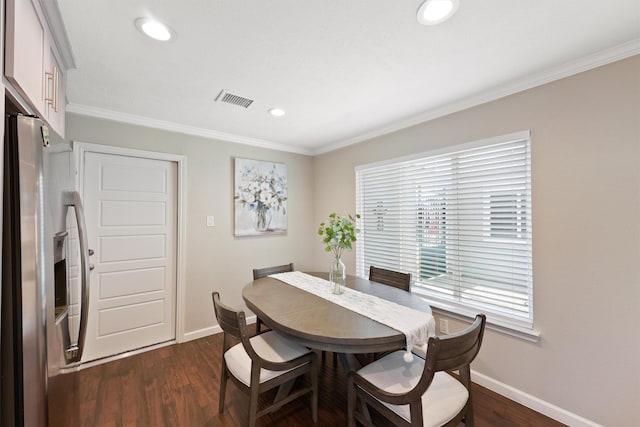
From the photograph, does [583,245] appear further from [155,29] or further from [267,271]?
[155,29]

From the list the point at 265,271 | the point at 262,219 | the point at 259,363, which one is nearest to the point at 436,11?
the point at 259,363

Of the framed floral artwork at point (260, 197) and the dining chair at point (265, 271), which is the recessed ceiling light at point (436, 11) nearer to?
the dining chair at point (265, 271)

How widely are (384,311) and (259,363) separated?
806 millimetres

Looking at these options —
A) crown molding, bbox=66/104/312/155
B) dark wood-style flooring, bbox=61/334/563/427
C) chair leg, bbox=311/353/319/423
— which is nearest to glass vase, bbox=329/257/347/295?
chair leg, bbox=311/353/319/423

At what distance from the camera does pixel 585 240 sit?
1.70m

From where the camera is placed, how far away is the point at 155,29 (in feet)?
4.64

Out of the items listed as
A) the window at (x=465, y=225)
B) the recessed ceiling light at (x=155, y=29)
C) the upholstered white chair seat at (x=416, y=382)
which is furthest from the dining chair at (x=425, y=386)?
the recessed ceiling light at (x=155, y=29)

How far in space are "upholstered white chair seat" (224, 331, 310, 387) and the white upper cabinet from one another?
5.23 ft

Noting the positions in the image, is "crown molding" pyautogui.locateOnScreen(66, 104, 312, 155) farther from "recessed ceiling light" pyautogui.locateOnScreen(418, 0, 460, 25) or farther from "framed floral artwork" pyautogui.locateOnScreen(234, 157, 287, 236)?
"recessed ceiling light" pyautogui.locateOnScreen(418, 0, 460, 25)

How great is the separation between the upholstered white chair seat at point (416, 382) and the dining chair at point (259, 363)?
1.38 ft

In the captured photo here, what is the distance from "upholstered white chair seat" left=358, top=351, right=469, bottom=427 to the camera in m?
1.26

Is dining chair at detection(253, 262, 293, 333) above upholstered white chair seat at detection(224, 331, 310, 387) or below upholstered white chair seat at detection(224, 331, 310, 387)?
above

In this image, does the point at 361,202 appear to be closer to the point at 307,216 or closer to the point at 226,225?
the point at 307,216

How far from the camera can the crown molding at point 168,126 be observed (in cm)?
239
